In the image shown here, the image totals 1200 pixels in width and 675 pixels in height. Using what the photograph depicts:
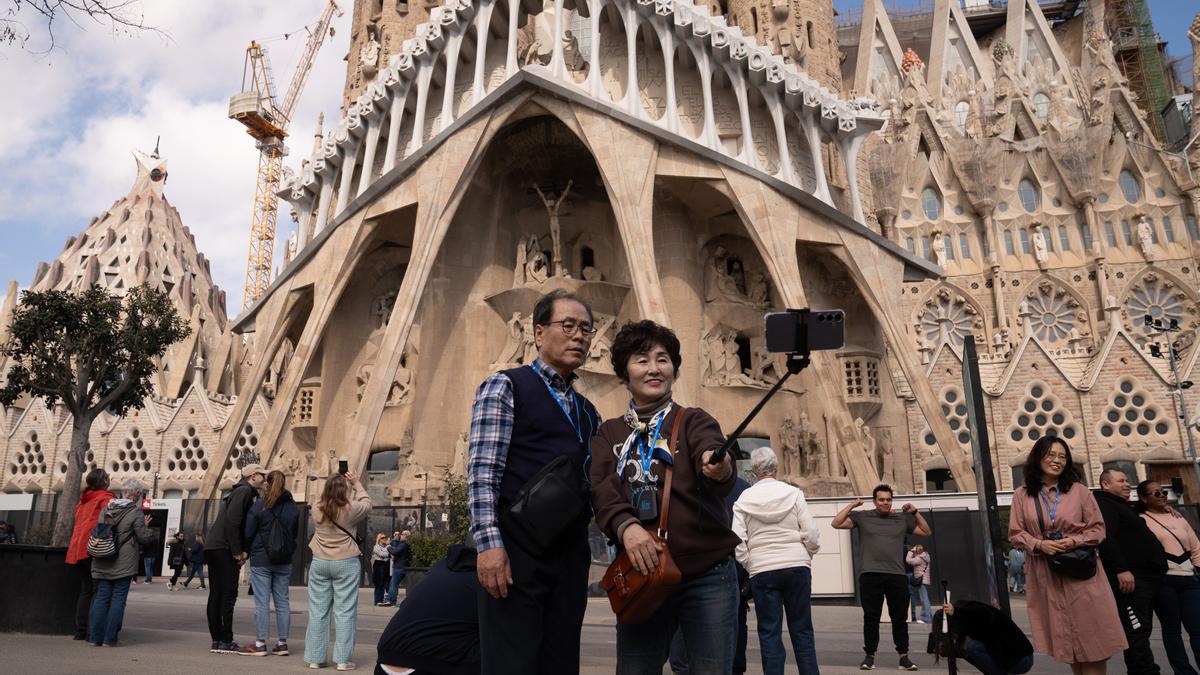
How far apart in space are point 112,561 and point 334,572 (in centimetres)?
197

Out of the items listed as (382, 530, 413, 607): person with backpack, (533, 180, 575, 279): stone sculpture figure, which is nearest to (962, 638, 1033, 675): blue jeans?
(382, 530, 413, 607): person with backpack

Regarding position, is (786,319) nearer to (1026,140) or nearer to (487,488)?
(487,488)

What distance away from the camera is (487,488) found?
8.56ft

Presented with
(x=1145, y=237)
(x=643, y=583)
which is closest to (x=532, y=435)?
(x=643, y=583)

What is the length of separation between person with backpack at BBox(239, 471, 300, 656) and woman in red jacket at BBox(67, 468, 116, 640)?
1.39 m

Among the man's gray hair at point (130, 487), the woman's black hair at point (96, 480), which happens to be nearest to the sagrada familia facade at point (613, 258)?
the woman's black hair at point (96, 480)

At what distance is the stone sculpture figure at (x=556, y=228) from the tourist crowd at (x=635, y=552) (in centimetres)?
1463

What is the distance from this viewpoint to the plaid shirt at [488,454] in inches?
100

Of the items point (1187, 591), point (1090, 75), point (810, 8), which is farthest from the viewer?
point (1090, 75)

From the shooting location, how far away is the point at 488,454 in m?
2.64

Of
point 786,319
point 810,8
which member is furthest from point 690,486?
point 810,8

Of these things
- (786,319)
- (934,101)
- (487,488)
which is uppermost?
(934,101)

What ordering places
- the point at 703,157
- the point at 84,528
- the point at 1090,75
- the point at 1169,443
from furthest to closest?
1. the point at 1090,75
2. the point at 1169,443
3. the point at 703,157
4. the point at 84,528

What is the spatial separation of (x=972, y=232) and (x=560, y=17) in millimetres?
22561
